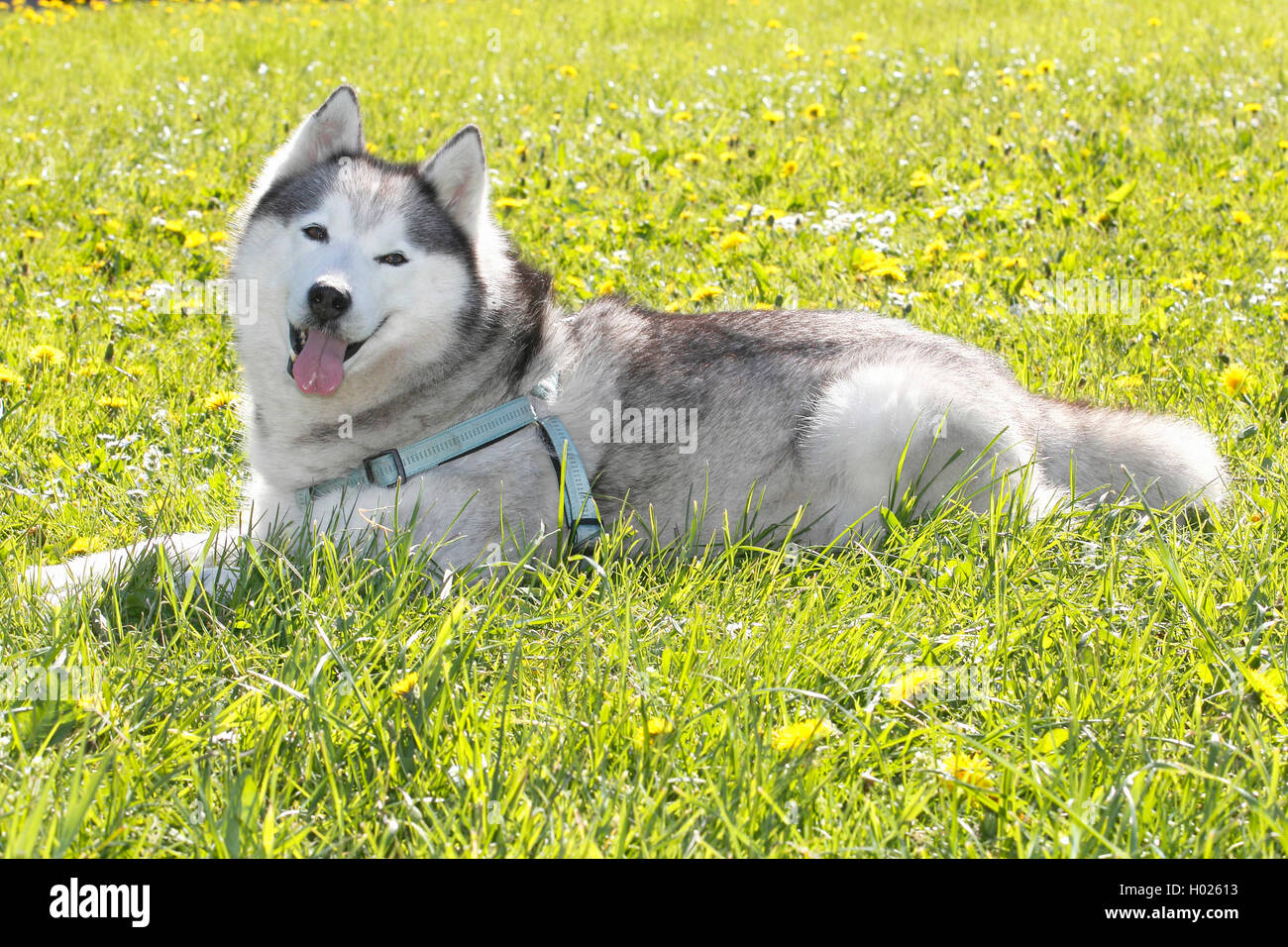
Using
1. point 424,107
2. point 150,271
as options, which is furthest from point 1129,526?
point 424,107

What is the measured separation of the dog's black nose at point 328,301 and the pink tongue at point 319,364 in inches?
3.9

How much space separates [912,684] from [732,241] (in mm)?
3597

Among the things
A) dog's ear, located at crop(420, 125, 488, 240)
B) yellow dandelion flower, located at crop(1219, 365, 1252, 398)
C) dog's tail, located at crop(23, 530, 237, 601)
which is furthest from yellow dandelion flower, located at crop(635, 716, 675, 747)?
yellow dandelion flower, located at crop(1219, 365, 1252, 398)

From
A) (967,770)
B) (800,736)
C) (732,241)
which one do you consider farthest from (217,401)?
(967,770)

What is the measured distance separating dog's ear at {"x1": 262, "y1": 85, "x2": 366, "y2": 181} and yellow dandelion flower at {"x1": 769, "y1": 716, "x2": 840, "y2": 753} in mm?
2249

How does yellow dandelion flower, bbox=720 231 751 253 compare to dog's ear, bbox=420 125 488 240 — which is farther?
yellow dandelion flower, bbox=720 231 751 253

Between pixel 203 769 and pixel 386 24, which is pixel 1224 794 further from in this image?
pixel 386 24

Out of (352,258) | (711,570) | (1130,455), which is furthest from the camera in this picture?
(1130,455)

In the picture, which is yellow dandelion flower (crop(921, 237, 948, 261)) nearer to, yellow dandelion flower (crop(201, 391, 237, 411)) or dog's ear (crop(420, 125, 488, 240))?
dog's ear (crop(420, 125, 488, 240))

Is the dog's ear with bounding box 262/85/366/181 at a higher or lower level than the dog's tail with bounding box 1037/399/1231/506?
higher

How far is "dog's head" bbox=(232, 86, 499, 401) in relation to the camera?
3.05 m

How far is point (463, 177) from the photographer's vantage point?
3.31 meters

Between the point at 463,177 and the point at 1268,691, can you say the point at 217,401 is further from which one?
the point at 1268,691

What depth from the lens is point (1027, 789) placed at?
83.2 inches
